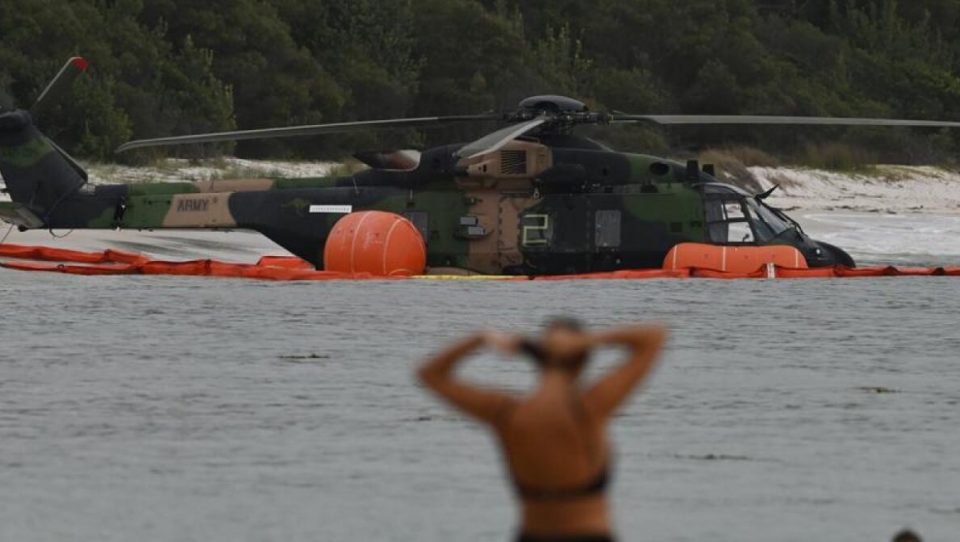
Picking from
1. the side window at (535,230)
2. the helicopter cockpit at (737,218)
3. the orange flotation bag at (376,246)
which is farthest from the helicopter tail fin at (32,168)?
the helicopter cockpit at (737,218)

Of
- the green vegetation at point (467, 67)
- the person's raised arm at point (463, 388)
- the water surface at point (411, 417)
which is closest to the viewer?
the person's raised arm at point (463, 388)

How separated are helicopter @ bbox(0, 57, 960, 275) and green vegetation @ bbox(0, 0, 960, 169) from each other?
20444 mm

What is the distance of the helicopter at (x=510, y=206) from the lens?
80.3 ft

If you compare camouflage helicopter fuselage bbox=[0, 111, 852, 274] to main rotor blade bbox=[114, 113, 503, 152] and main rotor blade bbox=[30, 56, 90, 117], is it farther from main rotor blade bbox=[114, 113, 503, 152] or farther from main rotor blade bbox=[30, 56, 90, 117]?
main rotor blade bbox=[114, 113, 503, 152]

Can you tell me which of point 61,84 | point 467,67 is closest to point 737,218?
point 61,84

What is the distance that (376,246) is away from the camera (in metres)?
24.6

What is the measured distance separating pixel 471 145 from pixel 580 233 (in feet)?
6.57

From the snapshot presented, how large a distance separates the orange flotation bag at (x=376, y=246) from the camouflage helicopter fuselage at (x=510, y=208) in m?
0.27

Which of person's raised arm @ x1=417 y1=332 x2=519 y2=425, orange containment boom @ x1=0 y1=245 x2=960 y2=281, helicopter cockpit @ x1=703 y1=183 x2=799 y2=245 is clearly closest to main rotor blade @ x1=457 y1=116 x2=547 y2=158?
orange containment boom @ x1=0 y1=245 x2=960 y2=281

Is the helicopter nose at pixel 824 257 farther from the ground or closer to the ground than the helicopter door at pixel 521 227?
closer to the ground

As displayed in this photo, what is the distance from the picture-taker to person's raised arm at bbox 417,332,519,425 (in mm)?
6418

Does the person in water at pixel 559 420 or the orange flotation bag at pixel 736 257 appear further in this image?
the orange flotation bag at pixel 736 257

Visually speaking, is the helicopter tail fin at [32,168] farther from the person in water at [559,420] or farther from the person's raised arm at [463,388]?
the person in water at [559,420]

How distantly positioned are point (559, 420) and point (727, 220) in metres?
18.7
